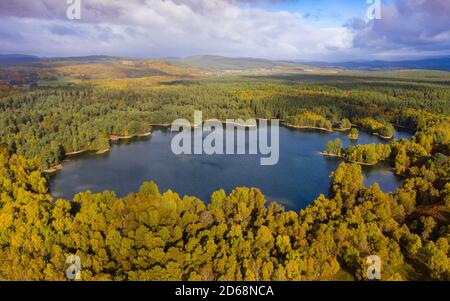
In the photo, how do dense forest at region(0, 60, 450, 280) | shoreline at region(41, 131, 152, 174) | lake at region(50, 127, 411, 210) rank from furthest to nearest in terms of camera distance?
shoreline at region(41, 131, 152, 174), lake at region(50, 127, 411, 210), dense forest at region(0, 60, 450, 280)

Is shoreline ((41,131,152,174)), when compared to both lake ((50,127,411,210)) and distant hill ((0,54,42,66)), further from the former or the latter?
distant hill ((0,54,42,66))

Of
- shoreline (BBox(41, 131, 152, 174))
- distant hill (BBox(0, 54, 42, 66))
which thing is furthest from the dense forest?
distant hill (BBox(0, 54, 42, 66))

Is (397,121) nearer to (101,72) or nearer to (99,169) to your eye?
(99,169)

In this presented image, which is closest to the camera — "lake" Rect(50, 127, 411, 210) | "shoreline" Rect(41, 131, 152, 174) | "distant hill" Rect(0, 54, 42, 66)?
"lake" Rect(50, 127, 411, 210)

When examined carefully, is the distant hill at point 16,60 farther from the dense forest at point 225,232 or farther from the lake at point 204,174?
the dense forest at point 225,232

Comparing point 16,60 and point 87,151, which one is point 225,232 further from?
point 16,60

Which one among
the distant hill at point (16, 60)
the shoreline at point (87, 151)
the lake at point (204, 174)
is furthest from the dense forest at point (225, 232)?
the distant hill at point (16, 60)

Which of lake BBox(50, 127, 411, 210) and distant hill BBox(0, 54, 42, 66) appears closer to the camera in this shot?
lake BBox(50, 127, 411, 210)

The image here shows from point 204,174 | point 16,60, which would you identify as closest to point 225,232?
point 204,174
